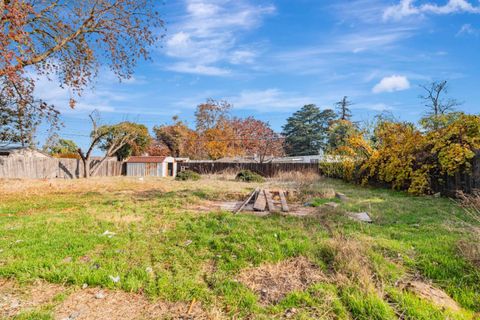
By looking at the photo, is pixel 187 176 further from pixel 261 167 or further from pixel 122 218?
pixel 122 218

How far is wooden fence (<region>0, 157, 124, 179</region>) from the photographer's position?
16266 mm

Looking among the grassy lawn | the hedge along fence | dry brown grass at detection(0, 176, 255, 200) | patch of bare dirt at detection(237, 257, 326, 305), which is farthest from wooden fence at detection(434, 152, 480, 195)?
patch of bare dirt at detection(237, 257, 326, 305)

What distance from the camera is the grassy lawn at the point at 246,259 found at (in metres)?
2.28

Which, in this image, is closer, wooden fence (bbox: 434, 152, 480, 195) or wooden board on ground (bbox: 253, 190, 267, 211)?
wooden board on ground (bbox: 253, 190, 267, 211)

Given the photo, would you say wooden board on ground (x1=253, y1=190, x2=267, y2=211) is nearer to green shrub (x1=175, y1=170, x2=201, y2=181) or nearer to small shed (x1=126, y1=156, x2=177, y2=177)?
green shrub (x1=175, y1=170, x2=201, y2=181)

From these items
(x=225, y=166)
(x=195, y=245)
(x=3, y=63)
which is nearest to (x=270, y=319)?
(x=195, y=245)

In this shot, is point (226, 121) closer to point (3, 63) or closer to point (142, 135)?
point (142, 135)

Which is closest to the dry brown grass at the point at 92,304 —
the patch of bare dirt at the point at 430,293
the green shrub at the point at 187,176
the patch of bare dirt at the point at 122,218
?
the patch of bare dirt at the point at 430,293

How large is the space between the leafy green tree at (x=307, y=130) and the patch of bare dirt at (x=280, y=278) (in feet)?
105

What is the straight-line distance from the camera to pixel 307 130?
34.4m

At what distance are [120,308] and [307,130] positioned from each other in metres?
33.9

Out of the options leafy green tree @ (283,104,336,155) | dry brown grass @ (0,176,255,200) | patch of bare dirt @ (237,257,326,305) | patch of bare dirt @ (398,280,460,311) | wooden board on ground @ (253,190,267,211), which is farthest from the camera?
leafy green tree @ (283,104,336,155)

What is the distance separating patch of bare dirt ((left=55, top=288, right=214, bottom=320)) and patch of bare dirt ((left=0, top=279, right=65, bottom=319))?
0.22m

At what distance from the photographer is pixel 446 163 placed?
26.7 ft
